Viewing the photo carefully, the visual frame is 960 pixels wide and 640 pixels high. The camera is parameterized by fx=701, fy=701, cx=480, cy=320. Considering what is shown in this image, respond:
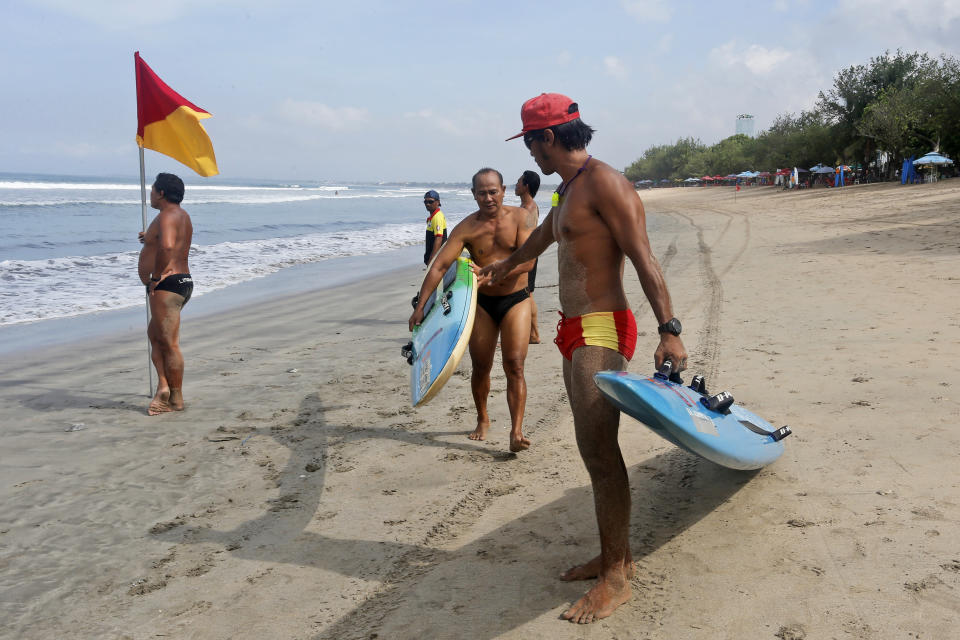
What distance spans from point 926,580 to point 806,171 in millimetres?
55522

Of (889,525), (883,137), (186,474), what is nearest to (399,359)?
(186,474)

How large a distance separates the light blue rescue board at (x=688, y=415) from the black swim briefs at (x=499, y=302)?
5.85 feet

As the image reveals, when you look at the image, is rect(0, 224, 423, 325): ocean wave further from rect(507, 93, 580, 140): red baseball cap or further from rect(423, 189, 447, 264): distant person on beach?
rect(507, 93, 580, 140): red baseball cap

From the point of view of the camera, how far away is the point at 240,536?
3699 millimetres

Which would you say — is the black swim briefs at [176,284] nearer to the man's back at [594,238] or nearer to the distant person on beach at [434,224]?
the distant person on beach at [434,224]

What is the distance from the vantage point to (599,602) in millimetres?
2764

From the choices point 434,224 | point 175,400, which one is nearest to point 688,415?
point 175,400

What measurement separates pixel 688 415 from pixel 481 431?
250 centimetres

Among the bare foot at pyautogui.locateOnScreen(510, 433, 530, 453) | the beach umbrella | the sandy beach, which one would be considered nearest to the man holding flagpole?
the sandy beach

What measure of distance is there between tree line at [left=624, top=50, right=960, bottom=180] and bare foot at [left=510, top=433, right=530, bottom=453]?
39.4 m

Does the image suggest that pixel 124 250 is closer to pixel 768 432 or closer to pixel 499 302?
pixel 499 302

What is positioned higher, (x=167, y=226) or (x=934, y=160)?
(x=934, y=160)

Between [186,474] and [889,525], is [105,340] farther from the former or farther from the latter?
[889,525]

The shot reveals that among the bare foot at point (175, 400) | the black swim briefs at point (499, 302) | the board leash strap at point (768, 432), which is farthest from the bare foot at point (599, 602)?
the bare foot at point (175, 400)
